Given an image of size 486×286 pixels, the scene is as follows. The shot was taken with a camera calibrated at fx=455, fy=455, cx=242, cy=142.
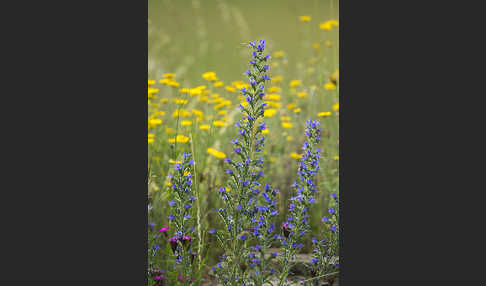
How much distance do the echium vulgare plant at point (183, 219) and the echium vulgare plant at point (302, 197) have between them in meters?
0.69

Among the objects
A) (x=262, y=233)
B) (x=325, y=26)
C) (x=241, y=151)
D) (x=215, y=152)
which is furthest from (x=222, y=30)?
(x=262, y=233)

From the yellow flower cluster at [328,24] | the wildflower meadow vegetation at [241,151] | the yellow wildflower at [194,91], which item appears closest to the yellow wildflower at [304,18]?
the wildflower meadow vegetation at [241,151]

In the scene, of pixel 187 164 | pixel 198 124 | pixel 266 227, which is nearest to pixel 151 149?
pixel 198 124

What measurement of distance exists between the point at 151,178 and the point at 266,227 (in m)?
1.12

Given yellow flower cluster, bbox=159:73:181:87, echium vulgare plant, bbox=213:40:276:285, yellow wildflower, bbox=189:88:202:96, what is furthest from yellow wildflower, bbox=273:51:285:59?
echium vulgare plant, bbox=213:40:276:285

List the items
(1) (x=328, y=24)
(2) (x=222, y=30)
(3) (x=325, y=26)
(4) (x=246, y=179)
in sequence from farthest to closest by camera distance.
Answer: (2) (x=222, y=30)
(3) (x=325, y=26)
(1) (x=328, y=24)
(4) (x=246, y=179)

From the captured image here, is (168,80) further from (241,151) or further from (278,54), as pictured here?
(241,151)

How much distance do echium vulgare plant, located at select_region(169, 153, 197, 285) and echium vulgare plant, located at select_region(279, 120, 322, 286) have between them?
0.69 metres

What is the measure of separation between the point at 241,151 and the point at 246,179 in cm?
20

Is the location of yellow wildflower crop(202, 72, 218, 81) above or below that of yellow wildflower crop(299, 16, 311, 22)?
below

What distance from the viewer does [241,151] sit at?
3.17 metres

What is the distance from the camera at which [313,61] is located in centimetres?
598

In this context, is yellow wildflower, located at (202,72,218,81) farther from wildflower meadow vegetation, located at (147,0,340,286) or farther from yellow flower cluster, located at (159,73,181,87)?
yellow flower cluster, located at (159,73,181,87)

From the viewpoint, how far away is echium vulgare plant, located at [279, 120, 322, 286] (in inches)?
132
